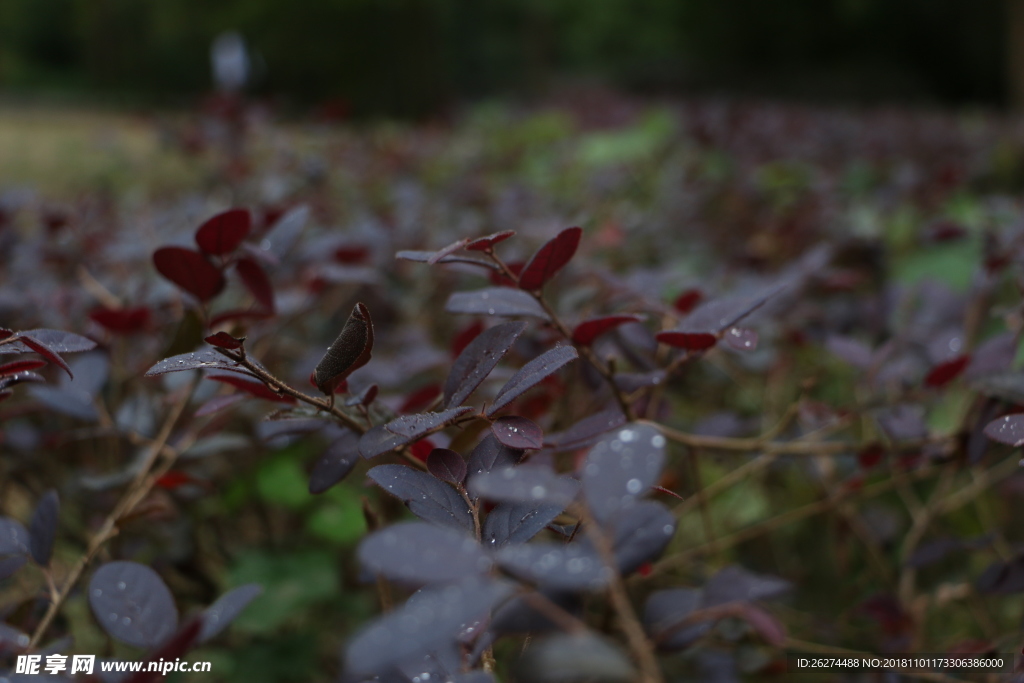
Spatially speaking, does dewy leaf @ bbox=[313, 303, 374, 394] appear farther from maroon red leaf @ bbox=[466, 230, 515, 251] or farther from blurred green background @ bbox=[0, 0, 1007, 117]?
blurred green background @ bbox=[0, 0, 1007, 117]

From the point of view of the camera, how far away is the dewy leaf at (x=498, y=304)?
0.61 meters

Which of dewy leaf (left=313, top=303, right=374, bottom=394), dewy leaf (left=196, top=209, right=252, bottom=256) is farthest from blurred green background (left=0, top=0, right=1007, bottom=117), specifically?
dewy leaf (left=313, top=303, right=374, bottom=394)

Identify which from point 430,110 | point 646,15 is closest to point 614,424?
point 430,110

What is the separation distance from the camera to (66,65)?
2264 cm

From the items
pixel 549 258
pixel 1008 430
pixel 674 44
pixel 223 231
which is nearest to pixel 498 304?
pixel 549 258

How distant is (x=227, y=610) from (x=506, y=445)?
8.1 inches

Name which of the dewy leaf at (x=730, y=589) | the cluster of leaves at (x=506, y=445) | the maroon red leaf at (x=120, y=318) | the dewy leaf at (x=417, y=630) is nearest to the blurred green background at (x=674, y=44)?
the cluster of leaves at (x=506, y=445)

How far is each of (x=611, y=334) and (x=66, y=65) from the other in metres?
27.2

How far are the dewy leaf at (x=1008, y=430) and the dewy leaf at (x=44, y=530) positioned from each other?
71 centimetres

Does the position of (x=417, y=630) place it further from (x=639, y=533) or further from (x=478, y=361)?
(x=478, y=361)

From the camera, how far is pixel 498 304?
620 millimetres

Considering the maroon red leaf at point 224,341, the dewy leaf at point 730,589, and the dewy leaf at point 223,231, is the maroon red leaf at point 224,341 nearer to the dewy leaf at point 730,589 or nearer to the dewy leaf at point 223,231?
the dewy leaf at point 223,231

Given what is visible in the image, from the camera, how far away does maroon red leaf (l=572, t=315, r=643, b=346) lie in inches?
24.6

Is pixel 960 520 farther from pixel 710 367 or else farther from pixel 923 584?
pixel 710 367
